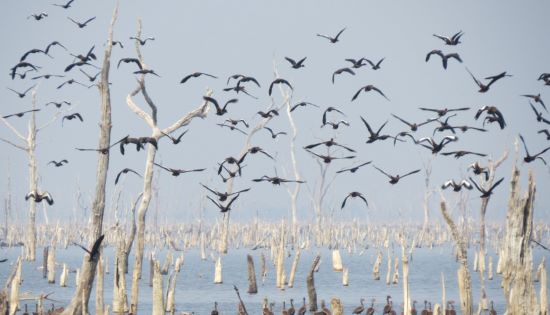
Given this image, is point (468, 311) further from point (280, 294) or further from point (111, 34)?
point (280, 294)

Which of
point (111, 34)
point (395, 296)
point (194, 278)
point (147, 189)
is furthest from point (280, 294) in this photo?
point (111, 34)

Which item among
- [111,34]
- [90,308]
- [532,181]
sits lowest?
[90,308]

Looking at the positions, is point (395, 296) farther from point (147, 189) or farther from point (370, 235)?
point (370, 235)

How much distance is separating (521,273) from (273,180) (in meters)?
10.8

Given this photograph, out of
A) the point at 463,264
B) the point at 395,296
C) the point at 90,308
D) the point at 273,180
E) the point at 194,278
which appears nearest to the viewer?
the point at 463,264

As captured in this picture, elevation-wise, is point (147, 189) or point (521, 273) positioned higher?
point (147, 189)

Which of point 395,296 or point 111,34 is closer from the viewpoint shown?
point 111,34

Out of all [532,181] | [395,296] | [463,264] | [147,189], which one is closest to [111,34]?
[147,189]

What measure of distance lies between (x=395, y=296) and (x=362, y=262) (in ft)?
126

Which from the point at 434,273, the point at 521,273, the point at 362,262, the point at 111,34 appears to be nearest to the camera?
the point at 521,273

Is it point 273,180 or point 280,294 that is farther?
point 280,294

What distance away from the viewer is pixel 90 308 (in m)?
43.8

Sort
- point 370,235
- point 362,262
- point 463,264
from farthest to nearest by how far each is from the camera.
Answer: point 370,235 < point 362,262 < point 463,264

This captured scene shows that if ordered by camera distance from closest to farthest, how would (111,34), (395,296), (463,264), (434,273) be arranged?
1. (463,264)
2. (111,34)
3. (395,296)
4. (434,273)
